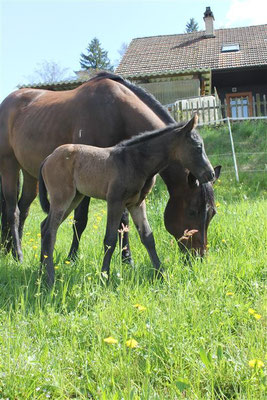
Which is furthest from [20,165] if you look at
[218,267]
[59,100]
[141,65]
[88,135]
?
[141,65]

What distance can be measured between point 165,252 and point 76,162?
137 centimetres

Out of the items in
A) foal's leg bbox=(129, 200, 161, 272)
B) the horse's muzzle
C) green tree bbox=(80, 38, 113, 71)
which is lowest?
foal's leg bbox=(129, 200, 161, 272)

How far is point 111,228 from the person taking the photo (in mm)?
3605

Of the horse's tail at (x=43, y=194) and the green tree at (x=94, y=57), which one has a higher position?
the green tree at (x=94, y=57)

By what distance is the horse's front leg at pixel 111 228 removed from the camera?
3555 millimetres

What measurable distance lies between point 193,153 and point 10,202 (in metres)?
3.21

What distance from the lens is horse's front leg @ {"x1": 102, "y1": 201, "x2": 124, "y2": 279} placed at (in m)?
3.55

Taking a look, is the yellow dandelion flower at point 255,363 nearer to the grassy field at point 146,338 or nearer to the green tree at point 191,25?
the grassy field at point 146,338

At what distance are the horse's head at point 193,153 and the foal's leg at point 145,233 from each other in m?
0.71

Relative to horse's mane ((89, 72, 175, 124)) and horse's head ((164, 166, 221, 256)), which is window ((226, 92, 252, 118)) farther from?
horse's head ((164, 166, 221, 256))

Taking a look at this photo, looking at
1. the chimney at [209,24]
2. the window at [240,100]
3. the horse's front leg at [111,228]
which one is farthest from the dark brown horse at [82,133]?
the chimney at [209,24]

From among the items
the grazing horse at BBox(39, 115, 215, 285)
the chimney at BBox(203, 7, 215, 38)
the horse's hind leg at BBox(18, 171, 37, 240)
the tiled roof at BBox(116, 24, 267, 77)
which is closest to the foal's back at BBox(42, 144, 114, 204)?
the grazing horse at BBox(39, 115, 215, 285)

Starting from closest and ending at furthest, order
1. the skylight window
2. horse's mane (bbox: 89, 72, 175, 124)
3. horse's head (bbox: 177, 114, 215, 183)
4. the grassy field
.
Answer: the grassy field
horse's head (bbox: 177, 114, 215, 183)
horse's mane (bbox: 89, 72, 175, 124)
the skylight window

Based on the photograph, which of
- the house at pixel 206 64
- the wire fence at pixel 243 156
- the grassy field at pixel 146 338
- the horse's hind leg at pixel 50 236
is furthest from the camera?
the house at pixel 206 64
